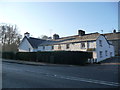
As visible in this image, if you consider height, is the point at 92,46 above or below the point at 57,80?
above

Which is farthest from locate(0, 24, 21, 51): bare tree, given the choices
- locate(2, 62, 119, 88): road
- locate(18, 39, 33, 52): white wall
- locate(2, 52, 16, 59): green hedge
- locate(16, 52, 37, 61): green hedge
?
locate(2, 62, 119, 88): road

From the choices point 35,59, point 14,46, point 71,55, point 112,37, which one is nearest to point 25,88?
point 71,55

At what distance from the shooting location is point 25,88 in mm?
6520

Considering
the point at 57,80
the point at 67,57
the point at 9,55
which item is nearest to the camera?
the point at 57,80

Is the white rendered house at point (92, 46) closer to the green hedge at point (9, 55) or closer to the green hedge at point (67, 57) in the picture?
the green hedge at point (67, 57)

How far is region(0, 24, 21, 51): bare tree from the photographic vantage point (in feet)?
160

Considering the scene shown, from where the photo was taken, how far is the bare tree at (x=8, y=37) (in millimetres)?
48750

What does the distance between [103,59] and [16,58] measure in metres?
21.9

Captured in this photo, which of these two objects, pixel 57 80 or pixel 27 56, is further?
pixel 27 56

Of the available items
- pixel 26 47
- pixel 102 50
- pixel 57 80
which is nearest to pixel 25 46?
pixel 26 47

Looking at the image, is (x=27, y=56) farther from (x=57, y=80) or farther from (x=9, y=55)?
(x=57, y=80)

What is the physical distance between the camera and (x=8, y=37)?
51094 millimetres

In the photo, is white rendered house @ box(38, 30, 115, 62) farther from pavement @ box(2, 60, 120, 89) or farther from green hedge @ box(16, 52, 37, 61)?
pavement @ box(2, 60, 120, 89)

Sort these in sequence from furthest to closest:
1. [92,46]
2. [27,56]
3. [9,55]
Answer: [9,55] < [27,56] < [92,46]
